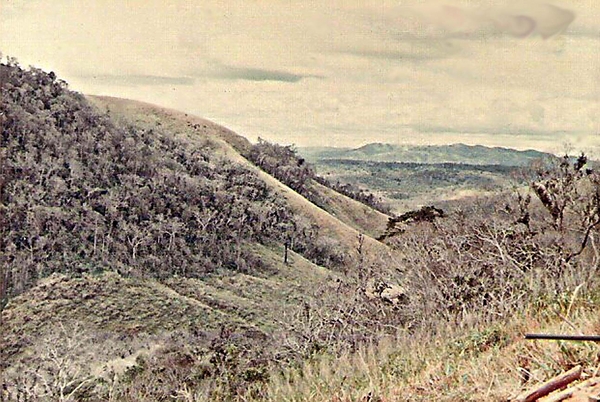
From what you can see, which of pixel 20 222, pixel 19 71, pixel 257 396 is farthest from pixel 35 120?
pixel 257 396

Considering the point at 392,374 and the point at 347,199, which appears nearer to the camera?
the point at 392,374

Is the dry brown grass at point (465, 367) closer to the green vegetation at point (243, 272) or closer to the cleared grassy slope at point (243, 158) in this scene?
the green vegetation at point (243, 272)

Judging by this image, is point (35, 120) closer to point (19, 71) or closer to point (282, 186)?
point (19, 71)

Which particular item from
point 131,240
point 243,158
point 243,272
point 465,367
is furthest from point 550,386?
point 243,158

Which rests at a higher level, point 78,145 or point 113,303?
point 78,145

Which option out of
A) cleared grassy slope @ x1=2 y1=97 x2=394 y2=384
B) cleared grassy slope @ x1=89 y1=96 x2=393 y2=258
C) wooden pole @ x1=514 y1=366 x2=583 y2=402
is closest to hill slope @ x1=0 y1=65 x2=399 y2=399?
cleared grassy slope @ x1=2 y1=97 x2=394 y2=384

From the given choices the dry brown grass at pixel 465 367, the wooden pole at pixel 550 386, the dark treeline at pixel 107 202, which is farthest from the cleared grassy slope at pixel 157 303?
the wooden pole at pixel 550 386
